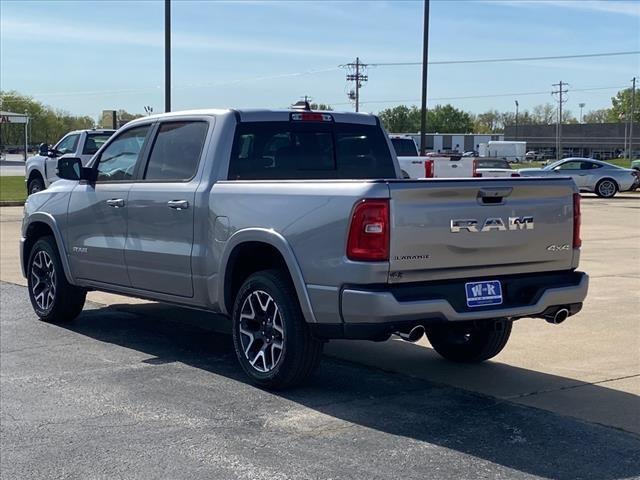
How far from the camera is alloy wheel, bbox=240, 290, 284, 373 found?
6.48 meters

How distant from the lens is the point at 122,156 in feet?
27.3

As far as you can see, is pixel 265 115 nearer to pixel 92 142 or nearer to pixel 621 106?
pixel 92 142

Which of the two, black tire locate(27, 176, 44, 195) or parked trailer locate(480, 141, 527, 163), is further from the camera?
parked trailer locate(480, 141, 527, 163)

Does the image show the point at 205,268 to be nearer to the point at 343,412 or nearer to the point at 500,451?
the point at 343,412

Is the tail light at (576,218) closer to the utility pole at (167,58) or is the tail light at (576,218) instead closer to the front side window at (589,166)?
the utility pole at (167,58)

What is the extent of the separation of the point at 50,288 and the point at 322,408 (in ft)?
13.6

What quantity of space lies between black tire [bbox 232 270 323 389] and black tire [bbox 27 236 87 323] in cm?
285

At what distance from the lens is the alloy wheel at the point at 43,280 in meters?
9.09

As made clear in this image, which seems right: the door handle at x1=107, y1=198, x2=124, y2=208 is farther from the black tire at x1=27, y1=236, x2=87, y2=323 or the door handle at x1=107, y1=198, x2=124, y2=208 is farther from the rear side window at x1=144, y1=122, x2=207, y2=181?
the black tire at x1=27, y1=236, x2=87, y2=323

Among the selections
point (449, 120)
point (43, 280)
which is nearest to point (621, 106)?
point (449, 120)

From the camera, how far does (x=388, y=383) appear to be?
6805 millimetres

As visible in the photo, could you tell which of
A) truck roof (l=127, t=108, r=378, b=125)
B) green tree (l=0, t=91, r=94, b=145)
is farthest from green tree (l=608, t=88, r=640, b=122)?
truck roof (l=127, t=108, r=378, b=125)

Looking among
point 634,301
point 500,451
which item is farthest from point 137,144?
point 634,301

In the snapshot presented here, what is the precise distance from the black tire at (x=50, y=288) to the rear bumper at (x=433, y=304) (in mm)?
3927
